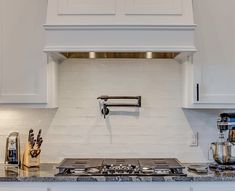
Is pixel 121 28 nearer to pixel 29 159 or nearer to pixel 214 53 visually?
pixel 214 53

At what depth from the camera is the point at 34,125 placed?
3.31 m

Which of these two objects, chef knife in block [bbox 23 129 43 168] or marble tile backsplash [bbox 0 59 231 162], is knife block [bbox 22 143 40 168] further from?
marble tile backsplash [bbox 0 59 231 162]

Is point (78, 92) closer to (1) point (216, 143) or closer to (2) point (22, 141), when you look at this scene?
(2) point (22, 141)

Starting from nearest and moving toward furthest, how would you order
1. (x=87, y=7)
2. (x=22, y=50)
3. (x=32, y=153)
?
(x=87, y=7) < (x=22, y=50) < (x=32, y=153)

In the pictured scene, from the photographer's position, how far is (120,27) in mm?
2729

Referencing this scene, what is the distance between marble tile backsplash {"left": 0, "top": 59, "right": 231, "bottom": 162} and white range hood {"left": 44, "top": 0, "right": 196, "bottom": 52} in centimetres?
61

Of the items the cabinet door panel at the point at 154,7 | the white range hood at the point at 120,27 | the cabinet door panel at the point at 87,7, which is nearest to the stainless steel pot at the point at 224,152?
the white range hood at the point at 120,27

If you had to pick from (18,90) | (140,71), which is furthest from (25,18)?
(140,71)

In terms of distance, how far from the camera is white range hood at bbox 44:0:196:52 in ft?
8.91

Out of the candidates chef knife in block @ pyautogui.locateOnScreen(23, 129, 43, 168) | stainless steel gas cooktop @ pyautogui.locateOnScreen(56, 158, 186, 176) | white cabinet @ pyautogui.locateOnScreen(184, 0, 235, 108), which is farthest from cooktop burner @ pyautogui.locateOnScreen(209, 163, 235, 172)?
chef knife in block @ pyautogui.locateOnScreen(23, 129, 43, 168)

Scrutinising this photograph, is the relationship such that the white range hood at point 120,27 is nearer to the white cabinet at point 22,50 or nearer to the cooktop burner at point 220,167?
the white cabinet at point 22,50

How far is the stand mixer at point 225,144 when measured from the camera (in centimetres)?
301

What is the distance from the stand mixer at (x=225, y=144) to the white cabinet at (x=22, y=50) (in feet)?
4.31

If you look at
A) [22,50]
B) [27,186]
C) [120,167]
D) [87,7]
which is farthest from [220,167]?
[22,50]
